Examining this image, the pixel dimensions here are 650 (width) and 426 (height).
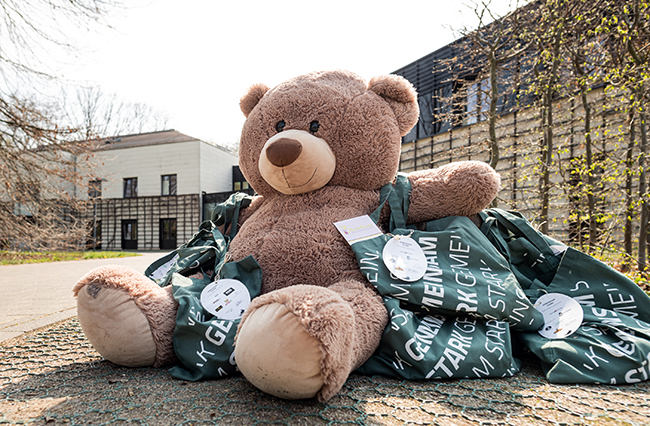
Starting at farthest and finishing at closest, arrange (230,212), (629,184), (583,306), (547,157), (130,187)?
(130,187) → (547,157) → (629,184) → (230,212) → (583,306)

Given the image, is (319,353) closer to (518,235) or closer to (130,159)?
(518,235)

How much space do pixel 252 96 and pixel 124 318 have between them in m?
1.21

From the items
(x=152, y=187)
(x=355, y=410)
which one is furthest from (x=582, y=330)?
(x=152, y=187)

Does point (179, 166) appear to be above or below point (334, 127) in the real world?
above

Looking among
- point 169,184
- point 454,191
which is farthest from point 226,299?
point 169,184

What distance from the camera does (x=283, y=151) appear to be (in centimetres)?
139

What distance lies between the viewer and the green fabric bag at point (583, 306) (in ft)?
3.65

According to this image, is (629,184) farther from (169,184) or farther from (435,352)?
(169,184)

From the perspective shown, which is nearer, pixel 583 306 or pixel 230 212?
pixel 583 306

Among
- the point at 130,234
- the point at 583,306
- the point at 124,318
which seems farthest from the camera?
the point at 130,234

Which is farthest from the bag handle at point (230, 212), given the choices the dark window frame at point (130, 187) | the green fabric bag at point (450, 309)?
the dark window frame at point (130, 187)

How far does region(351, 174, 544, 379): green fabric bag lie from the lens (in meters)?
1.12

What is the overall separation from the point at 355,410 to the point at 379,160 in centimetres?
104

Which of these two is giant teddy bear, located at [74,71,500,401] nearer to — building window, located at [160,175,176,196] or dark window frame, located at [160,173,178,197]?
dark window frame, located at [160,173,178,197]
